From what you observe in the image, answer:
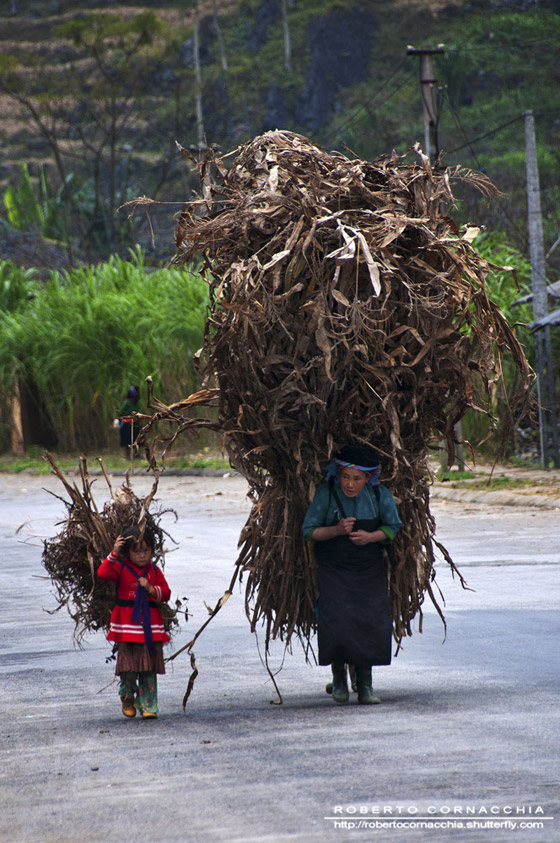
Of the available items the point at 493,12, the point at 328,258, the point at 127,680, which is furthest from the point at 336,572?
the point at 493,12

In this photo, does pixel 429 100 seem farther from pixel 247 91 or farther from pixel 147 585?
pixel 247 91

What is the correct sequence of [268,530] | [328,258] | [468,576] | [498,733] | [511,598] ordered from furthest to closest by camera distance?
1. [468,576]
2. [511,598]
3. [268,530]
4. [328,258]
5. [498,733]

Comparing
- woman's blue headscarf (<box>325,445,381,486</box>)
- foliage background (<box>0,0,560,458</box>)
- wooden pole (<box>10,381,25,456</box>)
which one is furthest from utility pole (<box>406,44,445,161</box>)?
woman's blue headscarf (<box>325,445,381,486</box>)

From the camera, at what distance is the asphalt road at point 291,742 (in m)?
4.07

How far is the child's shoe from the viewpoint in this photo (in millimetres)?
5773

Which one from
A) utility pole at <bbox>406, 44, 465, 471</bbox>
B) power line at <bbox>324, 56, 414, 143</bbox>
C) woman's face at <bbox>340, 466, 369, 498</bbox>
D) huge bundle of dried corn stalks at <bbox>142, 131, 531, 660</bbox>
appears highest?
power line at <bbox>324, 56, 414, 143</bbox>

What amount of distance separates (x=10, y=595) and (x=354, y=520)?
199 inches

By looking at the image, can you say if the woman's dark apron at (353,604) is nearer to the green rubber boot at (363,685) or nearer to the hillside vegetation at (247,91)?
the green rubber boot at (363,685)

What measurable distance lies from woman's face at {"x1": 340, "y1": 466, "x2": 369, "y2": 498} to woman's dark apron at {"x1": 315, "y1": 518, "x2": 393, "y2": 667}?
15cm

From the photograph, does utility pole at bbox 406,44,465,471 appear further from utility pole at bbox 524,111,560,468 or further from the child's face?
the child's face

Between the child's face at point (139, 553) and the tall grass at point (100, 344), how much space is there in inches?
695

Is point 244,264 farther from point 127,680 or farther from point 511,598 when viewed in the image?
point 511,598

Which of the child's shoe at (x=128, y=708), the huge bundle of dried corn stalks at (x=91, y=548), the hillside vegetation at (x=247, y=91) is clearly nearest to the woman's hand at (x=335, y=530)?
the huge bundle of dried corn stalks at (x=91, y=548)

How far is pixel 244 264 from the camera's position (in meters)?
5.81
